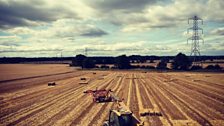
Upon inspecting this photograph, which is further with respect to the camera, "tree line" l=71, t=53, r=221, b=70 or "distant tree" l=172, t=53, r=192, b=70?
"tree line" l=71, t=53, r=221, b=70

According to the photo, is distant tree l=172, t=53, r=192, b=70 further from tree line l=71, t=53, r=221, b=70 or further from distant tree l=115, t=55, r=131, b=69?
distant tree l=115, t=55, r=131, b=69

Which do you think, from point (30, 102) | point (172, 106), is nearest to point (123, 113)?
point (172, 106)

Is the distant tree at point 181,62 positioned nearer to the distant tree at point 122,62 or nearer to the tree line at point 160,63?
the tree line at point 160,63

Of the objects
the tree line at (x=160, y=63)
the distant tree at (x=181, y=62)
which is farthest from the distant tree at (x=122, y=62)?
the distant tree at (x=181, y=62)

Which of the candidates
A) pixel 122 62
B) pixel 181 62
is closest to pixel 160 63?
pixel 181 62

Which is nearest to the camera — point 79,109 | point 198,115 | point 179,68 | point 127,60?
point 198,115

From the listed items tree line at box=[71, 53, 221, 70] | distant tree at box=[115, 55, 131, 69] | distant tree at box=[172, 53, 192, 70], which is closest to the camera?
distant tree at box=[172, 53, 192, 70]

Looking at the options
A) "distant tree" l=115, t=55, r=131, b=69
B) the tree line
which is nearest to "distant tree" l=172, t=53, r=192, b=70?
the tree line

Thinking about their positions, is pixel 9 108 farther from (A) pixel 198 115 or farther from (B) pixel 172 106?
(A) pixel 198 115

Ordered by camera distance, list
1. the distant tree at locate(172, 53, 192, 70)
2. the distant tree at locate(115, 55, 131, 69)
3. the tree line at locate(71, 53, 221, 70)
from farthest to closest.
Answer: the distant tree at locate(115, 55, 131, 69)
the tree line at locate(71, 53, 221, 70)
the distant tree at locate(172, 53, 192, 70)
